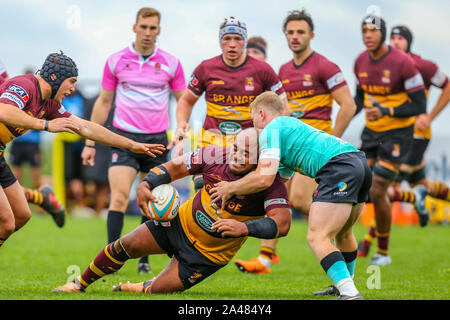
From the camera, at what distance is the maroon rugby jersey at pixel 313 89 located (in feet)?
27.6

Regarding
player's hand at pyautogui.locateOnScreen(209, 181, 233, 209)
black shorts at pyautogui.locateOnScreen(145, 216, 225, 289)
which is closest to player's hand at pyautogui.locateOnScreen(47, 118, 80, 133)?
black shorts at pyautogui.locateOnScreen(145, 216, 225, 289)

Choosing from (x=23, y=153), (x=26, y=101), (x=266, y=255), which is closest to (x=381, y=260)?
(x=266, y=255)

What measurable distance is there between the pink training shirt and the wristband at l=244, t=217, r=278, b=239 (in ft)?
10.9

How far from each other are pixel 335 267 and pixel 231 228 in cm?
82

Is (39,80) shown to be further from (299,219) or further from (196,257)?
(299,219)

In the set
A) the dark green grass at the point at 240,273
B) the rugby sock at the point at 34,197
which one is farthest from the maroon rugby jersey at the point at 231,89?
the rugby sock at the point at 34,197

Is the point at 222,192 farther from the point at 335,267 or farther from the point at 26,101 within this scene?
the point at 26,101

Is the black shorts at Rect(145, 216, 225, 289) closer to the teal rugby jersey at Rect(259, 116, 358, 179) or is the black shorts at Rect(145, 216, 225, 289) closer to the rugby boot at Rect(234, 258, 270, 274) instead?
the teal rugby jersey at Rect(259, 116, 358, 179)

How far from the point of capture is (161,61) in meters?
8.39

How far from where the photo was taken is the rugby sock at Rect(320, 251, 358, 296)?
5.15 m

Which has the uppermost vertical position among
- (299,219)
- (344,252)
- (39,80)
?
(39,80)
